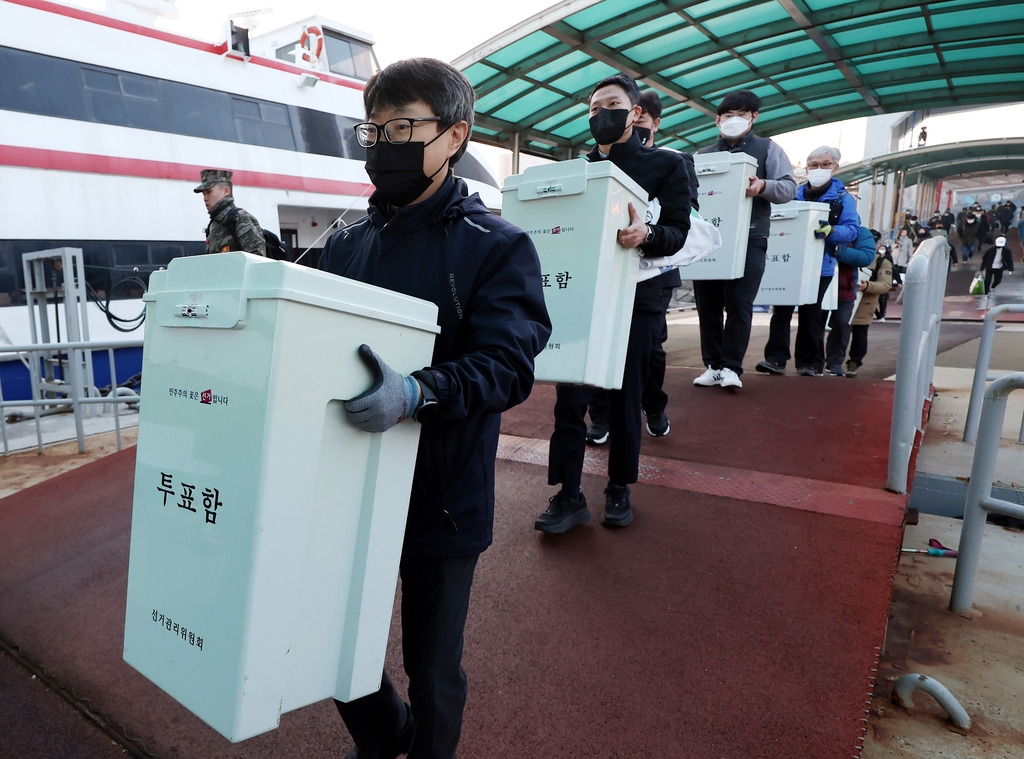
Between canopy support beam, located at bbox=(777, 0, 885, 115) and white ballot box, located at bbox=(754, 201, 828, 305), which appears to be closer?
white ballot box, located at bbox=(754, 201, 828, 305)

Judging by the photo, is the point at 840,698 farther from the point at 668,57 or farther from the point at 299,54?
the point at 299,54

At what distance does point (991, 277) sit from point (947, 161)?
10485mm

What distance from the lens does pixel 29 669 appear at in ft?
7.55

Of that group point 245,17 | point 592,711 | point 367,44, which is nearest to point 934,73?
point 367,44

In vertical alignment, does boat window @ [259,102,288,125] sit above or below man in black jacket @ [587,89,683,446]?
above

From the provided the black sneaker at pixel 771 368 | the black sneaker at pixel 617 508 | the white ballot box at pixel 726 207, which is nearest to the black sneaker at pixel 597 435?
the black sneaker at pixel 617 508

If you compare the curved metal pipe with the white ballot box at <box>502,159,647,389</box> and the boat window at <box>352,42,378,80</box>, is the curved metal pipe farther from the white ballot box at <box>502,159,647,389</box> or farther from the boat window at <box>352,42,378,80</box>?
the boat window at <box>352,42,378,80</box>

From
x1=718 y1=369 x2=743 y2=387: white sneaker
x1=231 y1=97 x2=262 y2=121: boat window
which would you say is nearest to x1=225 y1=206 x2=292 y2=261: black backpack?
x1=718 y1=369 x2=743 y2=387: white sneaker

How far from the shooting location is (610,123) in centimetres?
271

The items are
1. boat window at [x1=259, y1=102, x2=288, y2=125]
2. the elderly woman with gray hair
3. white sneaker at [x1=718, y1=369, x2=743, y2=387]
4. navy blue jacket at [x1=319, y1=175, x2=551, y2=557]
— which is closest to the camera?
navy blue jacket at [x1=319, y1=175, x2=551, y2=557]

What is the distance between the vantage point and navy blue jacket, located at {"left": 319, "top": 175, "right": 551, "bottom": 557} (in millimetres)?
1343

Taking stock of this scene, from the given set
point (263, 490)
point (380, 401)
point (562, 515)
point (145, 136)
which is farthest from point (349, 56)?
point (263, 490)

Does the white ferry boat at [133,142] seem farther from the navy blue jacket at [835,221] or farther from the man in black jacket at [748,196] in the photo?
the navy blue jacket at [835,221]

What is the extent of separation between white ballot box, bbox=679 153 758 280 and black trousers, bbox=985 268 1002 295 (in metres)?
15.4
